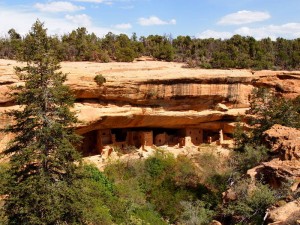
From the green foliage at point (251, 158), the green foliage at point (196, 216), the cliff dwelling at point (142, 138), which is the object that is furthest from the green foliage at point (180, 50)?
the green foliage at point (196, 216)

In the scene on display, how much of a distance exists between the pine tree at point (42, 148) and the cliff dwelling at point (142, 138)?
1096cm

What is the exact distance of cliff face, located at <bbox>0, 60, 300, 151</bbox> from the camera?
19.1 meters

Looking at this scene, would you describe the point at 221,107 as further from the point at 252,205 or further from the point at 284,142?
the point at 252,205

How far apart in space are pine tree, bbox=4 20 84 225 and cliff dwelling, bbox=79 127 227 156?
35.9 ft

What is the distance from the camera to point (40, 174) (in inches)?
392

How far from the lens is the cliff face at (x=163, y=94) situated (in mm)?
19141

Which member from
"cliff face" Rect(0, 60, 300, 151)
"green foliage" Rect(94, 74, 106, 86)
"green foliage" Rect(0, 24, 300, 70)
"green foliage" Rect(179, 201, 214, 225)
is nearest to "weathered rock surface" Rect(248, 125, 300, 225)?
"green foliage" Rect(179, 201, 214, 225)

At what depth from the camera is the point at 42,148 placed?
1006 centimetres

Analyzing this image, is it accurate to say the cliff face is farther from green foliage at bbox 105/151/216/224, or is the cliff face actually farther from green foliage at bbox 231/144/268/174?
green foliage at bbox 231/144/268/174

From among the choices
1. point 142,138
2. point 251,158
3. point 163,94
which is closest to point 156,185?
point 142,138

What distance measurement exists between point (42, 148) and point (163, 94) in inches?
434

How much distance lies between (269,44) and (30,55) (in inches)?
1534

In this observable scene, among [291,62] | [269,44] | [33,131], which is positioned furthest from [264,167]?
[269,44]

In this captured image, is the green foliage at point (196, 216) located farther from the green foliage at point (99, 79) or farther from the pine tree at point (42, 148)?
the green foliage at point (99, 79)
